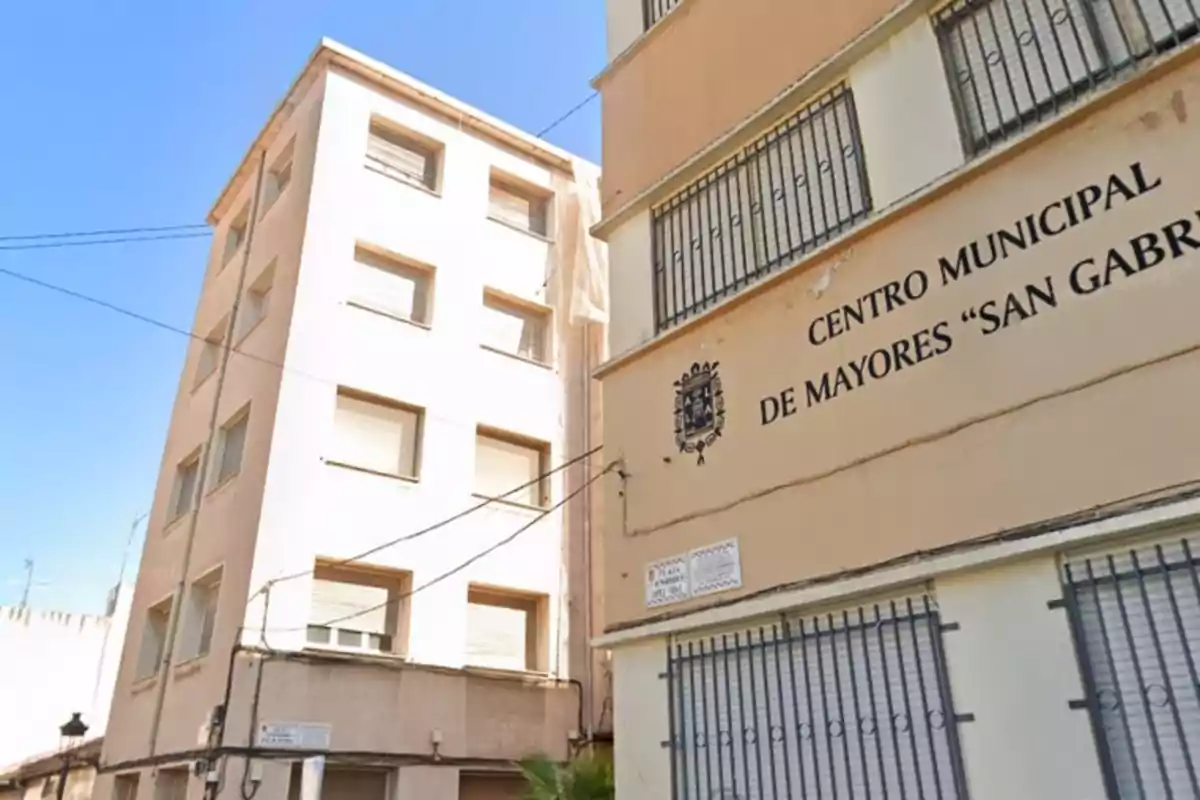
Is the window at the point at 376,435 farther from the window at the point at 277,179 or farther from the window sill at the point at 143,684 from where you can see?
the window at the point at 277,179

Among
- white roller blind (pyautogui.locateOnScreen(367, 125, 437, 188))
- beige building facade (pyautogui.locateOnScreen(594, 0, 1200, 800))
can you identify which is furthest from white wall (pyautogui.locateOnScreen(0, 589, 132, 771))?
beige building facade (pyautogui.locateOnScreen(594, 0, 1200, 800))

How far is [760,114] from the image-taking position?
6363mm

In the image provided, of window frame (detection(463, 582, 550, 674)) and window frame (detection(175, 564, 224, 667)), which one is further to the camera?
window frame (detection(463, 582, 550, 674))

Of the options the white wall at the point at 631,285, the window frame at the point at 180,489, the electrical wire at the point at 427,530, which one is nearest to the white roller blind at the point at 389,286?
the electrical wire at the point at 427,530

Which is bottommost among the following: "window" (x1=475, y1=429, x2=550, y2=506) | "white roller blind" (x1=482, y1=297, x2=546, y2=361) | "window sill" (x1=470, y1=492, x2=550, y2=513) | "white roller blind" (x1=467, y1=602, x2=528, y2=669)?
"white roller blind" (x1=467, y1=602, x2=528, y2=669)

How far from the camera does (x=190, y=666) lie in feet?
36.9

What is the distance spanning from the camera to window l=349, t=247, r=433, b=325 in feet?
42.9

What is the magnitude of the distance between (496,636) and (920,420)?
8.97 metres

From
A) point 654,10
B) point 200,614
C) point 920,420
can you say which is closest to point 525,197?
point 654,10

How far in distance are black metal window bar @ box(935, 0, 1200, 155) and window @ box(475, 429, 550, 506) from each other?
906 cm

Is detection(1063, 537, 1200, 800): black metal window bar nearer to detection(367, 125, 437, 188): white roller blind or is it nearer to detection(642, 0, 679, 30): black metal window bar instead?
detection(642, 0, 679, 30): black metal window bar

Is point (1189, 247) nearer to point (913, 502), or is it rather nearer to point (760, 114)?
point (913, 502)

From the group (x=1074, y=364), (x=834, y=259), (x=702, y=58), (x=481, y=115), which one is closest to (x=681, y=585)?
(x=834, y=259)

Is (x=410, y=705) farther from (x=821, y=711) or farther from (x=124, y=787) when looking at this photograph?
(x=821, y=711)
